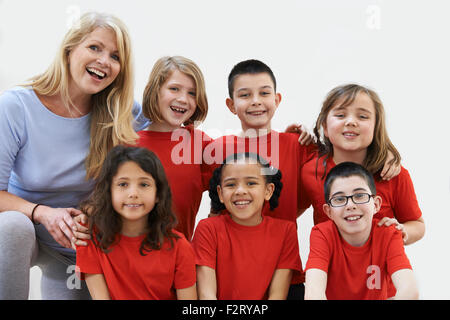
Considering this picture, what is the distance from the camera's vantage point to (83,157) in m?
1.62

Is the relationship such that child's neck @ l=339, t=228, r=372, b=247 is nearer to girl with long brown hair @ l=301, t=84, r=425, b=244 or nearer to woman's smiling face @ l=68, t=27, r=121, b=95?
girl with long brown hair @ l=301, t=84, r=425, b=244

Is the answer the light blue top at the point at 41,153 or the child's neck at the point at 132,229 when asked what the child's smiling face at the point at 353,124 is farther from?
the light blue top at the point at 41,153

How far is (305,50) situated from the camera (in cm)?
221

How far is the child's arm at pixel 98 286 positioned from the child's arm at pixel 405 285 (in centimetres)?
86

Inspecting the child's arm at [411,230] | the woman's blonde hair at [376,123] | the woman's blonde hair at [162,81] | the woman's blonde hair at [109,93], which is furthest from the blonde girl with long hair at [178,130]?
the child's arm at [411,230]

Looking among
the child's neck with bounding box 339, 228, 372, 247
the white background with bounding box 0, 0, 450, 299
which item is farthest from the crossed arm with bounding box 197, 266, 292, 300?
the white background with bounding box 0, 0, 450, 299

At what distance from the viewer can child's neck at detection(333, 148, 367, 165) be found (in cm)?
172

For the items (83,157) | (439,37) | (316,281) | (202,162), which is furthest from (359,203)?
(439,37)

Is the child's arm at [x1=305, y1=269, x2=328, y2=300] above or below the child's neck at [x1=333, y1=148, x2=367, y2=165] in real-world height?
below

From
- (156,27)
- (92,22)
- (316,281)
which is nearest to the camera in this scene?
(316,281)

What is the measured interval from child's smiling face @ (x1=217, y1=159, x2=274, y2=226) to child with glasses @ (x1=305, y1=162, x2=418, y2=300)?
0.22m

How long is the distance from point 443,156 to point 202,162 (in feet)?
3.97

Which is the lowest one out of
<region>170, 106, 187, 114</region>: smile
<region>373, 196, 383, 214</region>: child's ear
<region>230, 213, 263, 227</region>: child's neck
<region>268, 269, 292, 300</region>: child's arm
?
<region>268, 269, 292, 300</region>: child's arm
